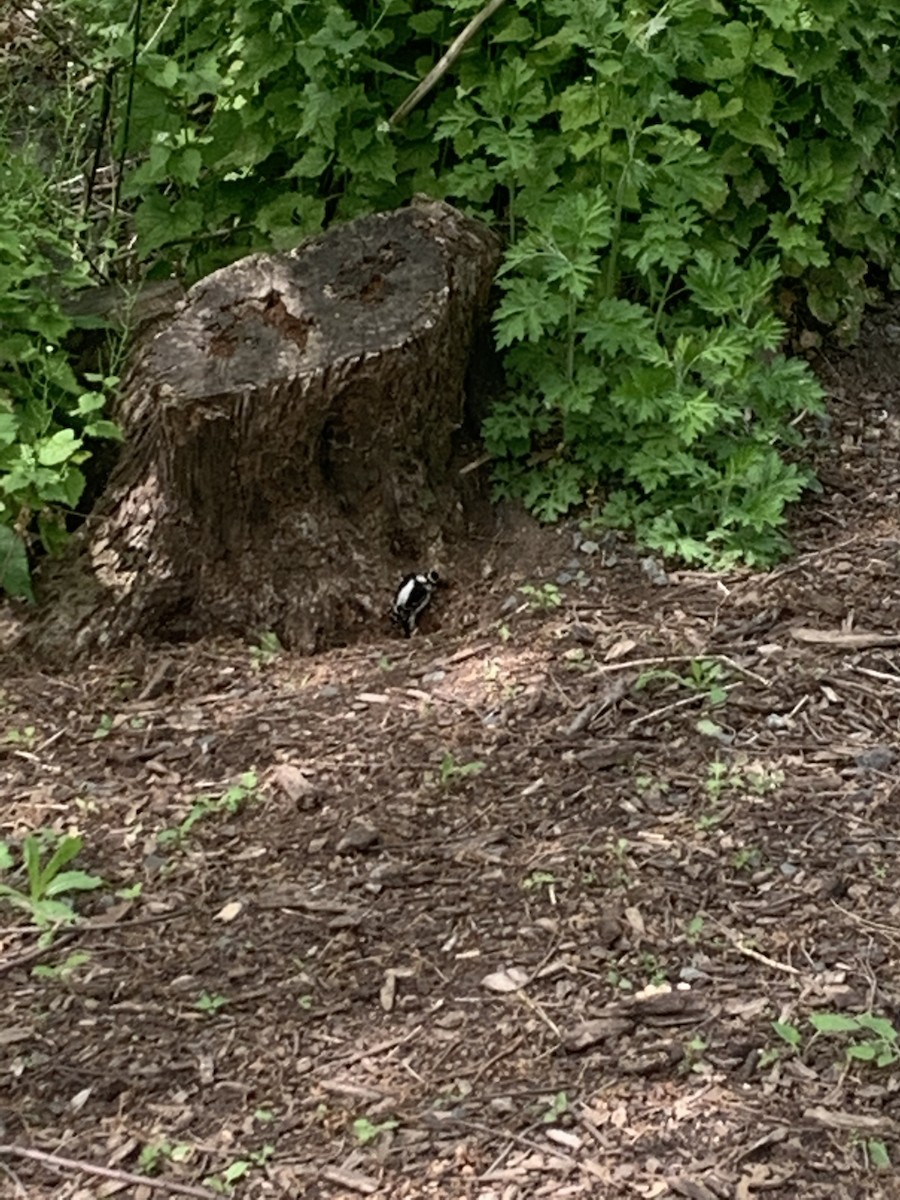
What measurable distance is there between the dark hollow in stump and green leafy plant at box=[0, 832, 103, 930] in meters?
0.85

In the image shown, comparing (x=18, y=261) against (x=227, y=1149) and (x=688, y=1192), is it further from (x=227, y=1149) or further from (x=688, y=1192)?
(x=688, y=1192)

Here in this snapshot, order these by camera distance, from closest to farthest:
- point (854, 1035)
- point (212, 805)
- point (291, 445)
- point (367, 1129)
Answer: point (367, 1129), point (854, 1035), point (212, 805), point (291, 445)

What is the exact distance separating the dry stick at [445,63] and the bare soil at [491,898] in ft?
4.18

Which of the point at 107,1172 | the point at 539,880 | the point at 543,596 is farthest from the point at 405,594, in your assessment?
the point at 107,1172

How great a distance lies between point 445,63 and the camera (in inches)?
154

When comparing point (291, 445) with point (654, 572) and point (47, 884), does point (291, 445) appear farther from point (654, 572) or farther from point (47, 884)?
point (47, 884)

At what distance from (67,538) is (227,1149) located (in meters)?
1.94

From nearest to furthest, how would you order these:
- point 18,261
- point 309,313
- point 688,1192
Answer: point 688,1192
point 309,313
point 18,261

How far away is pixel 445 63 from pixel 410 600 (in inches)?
59.6

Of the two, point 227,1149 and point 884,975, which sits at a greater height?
point 227,1149

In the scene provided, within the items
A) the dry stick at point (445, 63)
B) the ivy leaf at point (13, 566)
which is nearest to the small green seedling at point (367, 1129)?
the ivy leaf at point (13, 566)

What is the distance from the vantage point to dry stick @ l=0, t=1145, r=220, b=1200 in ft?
6.97

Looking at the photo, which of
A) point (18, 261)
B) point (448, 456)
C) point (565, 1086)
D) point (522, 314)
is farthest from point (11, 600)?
point (565, 1086)

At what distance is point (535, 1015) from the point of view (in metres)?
2.43
